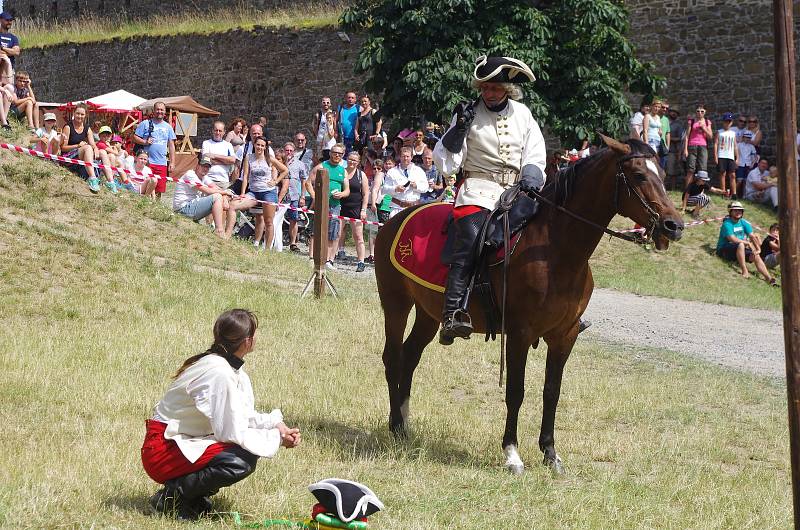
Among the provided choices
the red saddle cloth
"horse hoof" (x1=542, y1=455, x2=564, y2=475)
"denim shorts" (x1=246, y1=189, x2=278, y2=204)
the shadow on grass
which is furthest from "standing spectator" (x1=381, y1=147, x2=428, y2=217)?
"horse hoof" (x1=542, y1=455, x2=564, y2=475)

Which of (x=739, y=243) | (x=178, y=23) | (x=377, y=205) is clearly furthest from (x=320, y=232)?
(x=178, y=23)

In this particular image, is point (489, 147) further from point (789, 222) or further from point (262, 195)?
point (262, 195)

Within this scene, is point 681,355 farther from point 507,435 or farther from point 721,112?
point 721,112

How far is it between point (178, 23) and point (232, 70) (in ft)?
18.6

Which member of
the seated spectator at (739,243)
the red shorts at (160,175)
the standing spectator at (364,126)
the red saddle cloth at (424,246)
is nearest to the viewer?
the red saddle cloth at (424,246)

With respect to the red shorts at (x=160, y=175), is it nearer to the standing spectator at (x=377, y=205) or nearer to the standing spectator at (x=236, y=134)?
the standing spectator at (x=236, y=134)

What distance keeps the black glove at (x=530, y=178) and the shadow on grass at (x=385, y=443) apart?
207cm

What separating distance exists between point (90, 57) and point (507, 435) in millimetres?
38583

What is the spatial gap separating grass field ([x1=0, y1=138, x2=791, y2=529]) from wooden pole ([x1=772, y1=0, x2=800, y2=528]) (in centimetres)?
A: 173

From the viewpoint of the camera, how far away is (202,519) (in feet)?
20.6

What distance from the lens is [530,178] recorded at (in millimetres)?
8414

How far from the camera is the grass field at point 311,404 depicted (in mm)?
6934

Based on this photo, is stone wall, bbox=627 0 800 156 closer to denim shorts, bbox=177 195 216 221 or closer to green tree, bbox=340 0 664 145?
green tree, bbox=340 0 664 145

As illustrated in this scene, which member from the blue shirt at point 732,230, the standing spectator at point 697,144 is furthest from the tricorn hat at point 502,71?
the standing spectator at point 697,144
